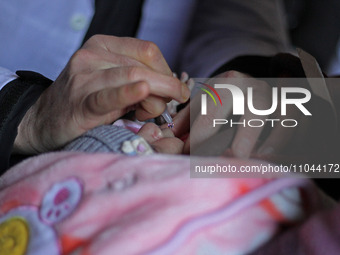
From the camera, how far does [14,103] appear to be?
505mm

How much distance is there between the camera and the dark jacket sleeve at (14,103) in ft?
1.57

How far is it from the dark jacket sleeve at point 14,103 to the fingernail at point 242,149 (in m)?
0.29

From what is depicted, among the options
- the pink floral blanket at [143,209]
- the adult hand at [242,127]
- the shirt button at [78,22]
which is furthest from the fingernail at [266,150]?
the shirt button at [78,22]

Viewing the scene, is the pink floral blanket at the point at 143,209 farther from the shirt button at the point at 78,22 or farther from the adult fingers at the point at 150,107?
the shirt button at the point at 78,22

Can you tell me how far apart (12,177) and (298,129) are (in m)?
0.35

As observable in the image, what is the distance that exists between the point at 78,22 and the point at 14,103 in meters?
0.30

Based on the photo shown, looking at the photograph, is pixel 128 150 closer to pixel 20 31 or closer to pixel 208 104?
pixel 208 104

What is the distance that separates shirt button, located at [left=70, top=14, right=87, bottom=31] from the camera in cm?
74

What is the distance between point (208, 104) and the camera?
54 cm

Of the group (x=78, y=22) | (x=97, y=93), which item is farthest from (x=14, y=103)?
(x=78, y=22)

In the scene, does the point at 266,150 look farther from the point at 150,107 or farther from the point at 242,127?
the point at 150,107

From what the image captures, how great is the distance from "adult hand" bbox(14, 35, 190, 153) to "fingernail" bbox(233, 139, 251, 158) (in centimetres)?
9

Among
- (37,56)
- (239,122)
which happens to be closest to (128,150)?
(239,122)

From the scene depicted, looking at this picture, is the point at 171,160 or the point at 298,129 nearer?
the point at 171,160
